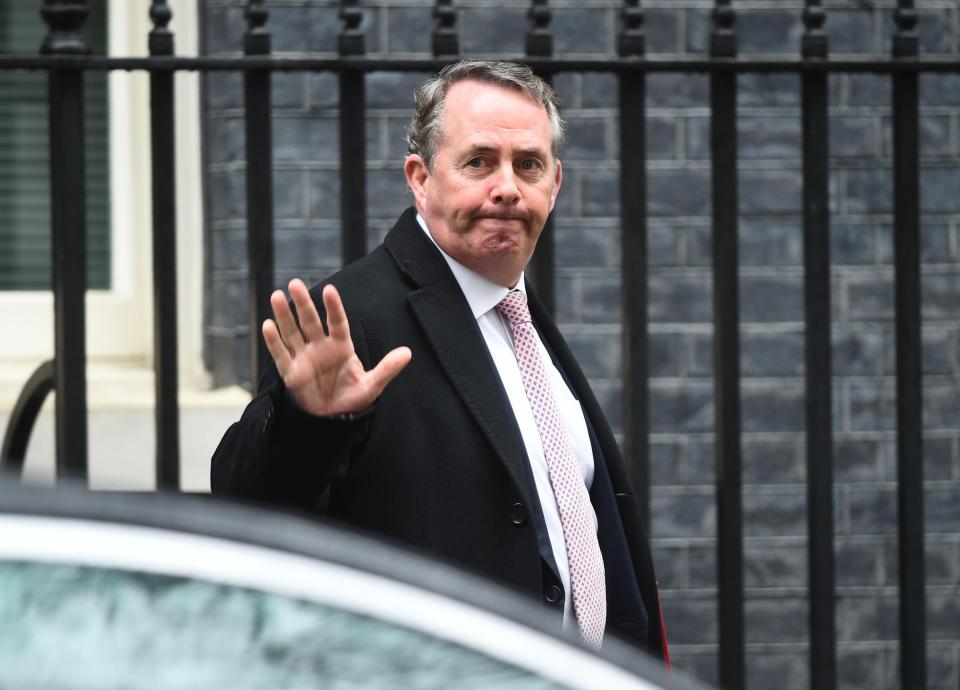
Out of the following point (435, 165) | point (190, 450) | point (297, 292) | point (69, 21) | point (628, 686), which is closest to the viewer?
point (628, 686)

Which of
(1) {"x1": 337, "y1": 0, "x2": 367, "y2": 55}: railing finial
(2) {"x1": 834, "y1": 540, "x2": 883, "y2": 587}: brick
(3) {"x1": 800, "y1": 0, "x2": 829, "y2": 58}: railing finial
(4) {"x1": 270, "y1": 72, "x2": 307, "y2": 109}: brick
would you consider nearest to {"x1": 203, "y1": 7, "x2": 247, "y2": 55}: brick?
(4) {"x1": 270, "y1": 72, "x2": 307, "y2": 109}: brick

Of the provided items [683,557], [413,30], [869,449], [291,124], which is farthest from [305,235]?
[869,449]

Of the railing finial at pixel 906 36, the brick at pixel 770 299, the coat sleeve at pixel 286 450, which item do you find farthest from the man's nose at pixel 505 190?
the brick at pixel 770 299

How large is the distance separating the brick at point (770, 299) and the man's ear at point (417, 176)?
6.63 ft

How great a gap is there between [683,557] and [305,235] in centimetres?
144

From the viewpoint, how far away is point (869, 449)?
4691 mm

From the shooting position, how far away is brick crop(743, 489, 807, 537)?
467 centimetres

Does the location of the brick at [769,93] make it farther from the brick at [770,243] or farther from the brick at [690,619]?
the brick at [690,619]

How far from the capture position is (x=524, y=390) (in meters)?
2.68

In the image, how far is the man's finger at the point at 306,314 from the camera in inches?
86.7

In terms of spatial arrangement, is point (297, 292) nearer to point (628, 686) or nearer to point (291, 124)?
point (628, 686)

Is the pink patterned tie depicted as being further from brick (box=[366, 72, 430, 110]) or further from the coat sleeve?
brick (box=[366, 72, 430, 110])

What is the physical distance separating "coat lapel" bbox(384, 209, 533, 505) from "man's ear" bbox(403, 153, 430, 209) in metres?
0.04

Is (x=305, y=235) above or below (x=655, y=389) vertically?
above
